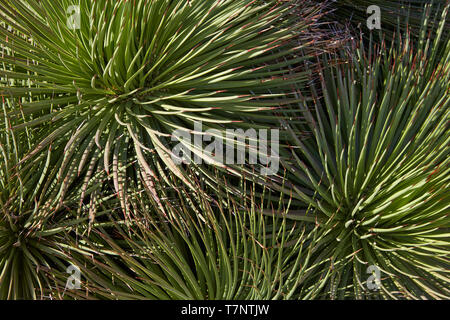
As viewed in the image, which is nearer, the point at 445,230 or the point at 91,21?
the point at 91,21

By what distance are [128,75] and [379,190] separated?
0.75 meters

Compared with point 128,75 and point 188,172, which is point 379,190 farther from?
point 128,75

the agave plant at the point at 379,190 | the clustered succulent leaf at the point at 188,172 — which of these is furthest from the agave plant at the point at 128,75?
the agave plant at the point at 379,190

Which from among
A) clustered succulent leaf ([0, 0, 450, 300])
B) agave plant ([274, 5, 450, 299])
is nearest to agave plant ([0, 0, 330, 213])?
clustered succulent leaf ([0, 0, 450, 300])

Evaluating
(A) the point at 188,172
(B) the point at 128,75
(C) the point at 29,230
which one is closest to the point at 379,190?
(A) the point at 188,172

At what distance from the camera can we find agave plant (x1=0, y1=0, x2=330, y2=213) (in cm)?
119

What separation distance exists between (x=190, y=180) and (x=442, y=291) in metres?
0.74

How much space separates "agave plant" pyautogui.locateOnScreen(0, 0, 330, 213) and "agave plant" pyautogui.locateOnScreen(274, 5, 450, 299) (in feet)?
0.61

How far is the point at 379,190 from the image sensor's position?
4.18 ft

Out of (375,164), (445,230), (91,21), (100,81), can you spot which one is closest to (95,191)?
(100,81)

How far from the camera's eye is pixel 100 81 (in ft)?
4.14

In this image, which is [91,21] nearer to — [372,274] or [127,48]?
[127,48]

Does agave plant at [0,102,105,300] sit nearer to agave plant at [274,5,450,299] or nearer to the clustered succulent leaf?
the clustered succulent leaf

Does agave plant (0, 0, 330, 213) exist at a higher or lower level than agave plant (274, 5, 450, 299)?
higher
